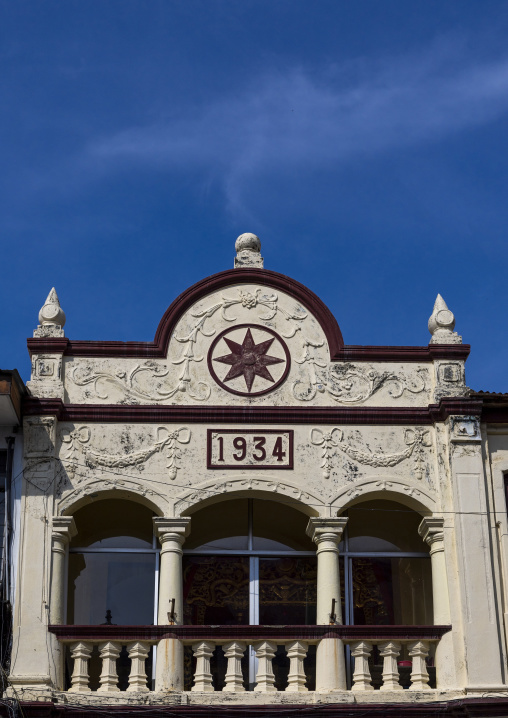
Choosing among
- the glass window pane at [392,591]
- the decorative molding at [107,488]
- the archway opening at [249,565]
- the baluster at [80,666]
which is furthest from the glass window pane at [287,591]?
the baluster at [80,666]

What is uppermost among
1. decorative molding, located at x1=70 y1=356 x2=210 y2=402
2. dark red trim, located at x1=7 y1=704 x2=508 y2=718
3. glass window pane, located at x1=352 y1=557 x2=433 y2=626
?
decorative molding, located at x1=70 y1=356 x2=210 y2=402

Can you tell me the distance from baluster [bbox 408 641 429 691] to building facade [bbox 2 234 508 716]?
0.07 feet

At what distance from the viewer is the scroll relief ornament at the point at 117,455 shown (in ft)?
62.2

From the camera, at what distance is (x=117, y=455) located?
19047 mm

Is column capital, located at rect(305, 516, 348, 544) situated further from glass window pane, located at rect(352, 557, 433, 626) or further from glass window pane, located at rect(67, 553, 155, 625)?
glass window pane, located at rect(67, 553, 155, 625)

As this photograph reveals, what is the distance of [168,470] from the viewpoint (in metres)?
19.0

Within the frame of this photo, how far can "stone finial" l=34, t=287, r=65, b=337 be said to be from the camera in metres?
19.7

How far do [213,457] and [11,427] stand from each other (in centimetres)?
321

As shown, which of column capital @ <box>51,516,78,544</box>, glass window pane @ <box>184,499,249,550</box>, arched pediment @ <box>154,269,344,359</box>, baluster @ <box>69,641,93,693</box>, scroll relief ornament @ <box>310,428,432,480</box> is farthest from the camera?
glass window pane @ <box>184,499,249,550</box>

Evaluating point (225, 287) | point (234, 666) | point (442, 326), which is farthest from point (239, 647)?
point (442, 326)

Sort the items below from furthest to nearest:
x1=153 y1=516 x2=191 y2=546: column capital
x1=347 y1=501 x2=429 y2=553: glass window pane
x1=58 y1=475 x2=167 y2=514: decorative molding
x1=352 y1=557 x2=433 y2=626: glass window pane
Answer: x1=347 y1=501 x2=429 y2=553: glass window pane < x1=352 y1=557 x2=433 y2=626: glass window pane < x1=58 y1=475 x2=167 y2=514: decorative molding < x1=153 y1=516 x2=191 y2=546: column capital

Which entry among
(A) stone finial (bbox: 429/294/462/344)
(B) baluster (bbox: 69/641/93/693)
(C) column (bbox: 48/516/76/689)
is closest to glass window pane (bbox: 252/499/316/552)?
(C) column (bbox: 48/516/76/689)

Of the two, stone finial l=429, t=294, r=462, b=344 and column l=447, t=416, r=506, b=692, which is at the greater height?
stone finial l=429, t=294, r=462, b=344

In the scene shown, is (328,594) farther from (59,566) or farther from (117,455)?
(59,566)
